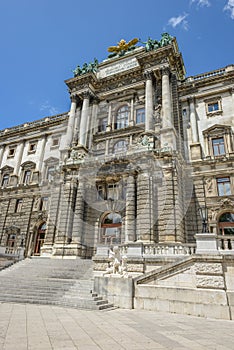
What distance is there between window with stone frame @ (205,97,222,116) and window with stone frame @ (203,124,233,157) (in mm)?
1758

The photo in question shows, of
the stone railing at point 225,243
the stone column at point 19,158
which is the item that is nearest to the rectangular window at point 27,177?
the stone column at point 19,158

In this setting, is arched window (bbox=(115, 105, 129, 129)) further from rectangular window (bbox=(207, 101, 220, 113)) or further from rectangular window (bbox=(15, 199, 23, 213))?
rectangular window (bbox=(15, 199, 23, 213))

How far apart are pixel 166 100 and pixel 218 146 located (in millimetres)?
6718

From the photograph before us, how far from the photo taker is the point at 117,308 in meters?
10.8

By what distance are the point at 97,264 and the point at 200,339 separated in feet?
28.2

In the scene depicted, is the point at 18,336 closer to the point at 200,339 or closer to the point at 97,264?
the point at 200,339

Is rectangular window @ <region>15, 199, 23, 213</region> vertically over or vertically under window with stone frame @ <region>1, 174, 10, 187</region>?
under

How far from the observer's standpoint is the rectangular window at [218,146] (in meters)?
21.2

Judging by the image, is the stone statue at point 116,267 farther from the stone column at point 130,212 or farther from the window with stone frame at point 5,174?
the window with stone frame at point 5,174

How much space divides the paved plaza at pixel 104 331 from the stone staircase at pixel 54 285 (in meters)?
1.48

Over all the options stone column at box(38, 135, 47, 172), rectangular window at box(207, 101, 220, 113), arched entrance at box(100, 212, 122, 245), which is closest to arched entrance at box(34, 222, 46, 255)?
stone column at box(38, 135, 47, 172)

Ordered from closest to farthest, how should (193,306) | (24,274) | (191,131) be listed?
1. (193,306)
2. (24,274)
3. (191,131)

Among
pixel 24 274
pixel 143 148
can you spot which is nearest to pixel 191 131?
pixel 143 148

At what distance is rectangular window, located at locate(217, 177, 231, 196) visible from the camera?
19.5 metres
